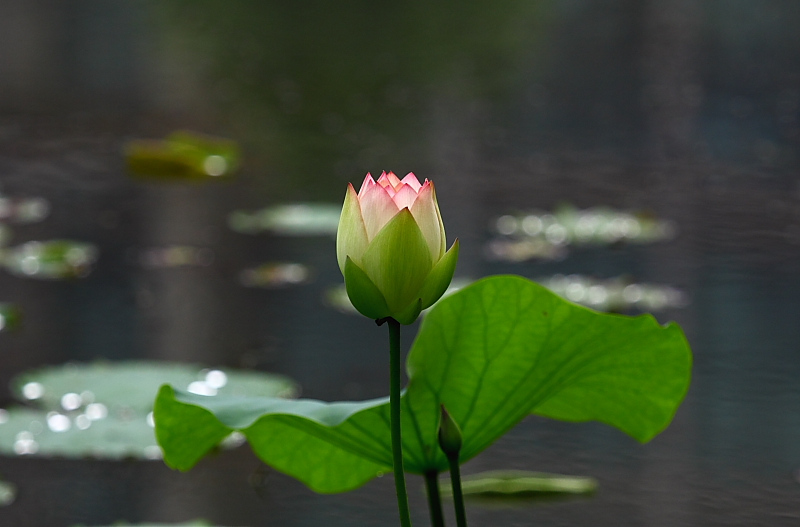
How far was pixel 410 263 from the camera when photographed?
493 mm

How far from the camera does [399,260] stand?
0.49 metres

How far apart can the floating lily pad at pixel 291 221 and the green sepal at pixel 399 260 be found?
1826 mm

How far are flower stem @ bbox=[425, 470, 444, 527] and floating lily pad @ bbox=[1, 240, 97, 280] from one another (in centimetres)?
155

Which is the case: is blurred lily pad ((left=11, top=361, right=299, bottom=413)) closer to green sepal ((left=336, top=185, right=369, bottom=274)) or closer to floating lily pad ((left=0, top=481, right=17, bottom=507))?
floating lily pad ((left=0, top=481, right=17, bottom=507))

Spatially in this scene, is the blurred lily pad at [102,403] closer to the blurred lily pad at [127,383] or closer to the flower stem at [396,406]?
the blurred lily pad at [127,383]

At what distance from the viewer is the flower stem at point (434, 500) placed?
2.05 feet

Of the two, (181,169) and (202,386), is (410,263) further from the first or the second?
(181,169)

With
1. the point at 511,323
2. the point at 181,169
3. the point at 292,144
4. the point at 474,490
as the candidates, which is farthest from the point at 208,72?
the point at 511,323

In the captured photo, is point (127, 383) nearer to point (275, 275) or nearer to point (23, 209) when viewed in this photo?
point (275, 275)

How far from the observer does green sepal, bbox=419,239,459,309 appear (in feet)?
1.65

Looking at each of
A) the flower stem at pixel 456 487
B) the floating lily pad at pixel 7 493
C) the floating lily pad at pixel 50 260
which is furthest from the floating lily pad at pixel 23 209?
the flower stem at pixel 456 487

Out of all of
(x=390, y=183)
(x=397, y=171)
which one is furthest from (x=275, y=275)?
(x=390, y=183)

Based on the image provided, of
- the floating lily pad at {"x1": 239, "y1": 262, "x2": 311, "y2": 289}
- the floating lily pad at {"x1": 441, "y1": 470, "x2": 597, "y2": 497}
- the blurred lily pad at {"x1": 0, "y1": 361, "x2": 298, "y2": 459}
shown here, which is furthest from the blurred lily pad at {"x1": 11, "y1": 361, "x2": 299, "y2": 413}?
the floating lily pad at {"x1": 239, "y1": 262, "x2": 311, "y2": 289}

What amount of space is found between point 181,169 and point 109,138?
58 cm
